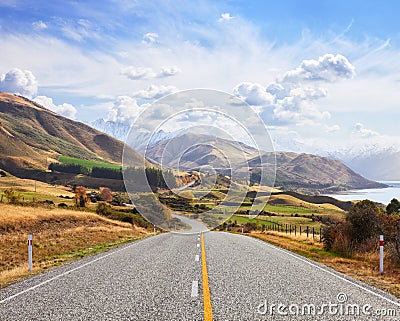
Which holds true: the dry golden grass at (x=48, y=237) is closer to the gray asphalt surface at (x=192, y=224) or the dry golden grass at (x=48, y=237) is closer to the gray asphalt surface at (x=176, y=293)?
the gray asphalt surface at (x=192, y=224)

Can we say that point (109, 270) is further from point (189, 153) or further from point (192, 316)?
point (189, 153)

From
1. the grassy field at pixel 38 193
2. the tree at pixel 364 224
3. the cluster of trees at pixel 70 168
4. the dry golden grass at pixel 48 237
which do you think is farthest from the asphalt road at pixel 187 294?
the cluster of trees at pixel 70 168

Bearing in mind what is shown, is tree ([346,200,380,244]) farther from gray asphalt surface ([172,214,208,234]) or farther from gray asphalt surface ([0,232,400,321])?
gray asphalt surface ([172,214,208,234])

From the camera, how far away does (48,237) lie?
30.9 m

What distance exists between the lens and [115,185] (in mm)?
151125

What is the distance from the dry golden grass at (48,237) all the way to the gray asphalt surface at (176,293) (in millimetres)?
5325

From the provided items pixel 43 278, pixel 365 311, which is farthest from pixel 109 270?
pixel 365 311

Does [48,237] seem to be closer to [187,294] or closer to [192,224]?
[192,224]

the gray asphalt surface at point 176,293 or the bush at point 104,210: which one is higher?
the gray asphalt surface at point 176,293

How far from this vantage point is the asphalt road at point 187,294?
24.1 ft

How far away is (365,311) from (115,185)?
148 m

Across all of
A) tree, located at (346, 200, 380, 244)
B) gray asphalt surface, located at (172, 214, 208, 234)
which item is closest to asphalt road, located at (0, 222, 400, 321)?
tree, located at (346, 200, 380, 244)

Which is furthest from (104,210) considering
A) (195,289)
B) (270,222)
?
(195,289)

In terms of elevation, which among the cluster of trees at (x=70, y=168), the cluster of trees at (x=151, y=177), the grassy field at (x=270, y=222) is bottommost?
the grassy field at (x=270, y=222)
